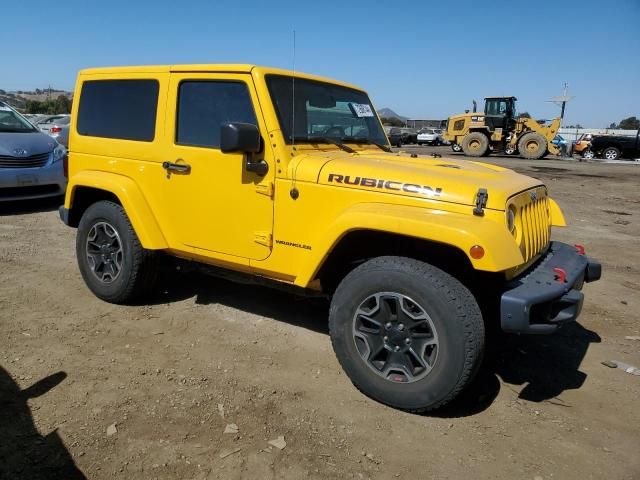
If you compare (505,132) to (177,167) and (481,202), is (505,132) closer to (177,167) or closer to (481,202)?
(177,167)

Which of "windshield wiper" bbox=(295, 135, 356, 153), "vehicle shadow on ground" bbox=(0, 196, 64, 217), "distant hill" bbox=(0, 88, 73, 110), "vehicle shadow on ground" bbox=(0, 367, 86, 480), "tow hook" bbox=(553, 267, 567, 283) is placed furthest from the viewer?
"distant hill" bbox=(0, 88, 73, 110)

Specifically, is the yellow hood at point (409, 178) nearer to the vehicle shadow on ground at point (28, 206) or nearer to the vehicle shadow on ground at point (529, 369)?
the vehicle shadow on ground at point (529, 369)

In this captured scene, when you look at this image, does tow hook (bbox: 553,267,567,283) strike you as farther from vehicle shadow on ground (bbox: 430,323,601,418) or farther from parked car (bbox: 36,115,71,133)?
parked car (bbox: 36,115,71,133)

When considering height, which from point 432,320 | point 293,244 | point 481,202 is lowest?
point 432,320

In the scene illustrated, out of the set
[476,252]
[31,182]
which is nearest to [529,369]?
[476,252]

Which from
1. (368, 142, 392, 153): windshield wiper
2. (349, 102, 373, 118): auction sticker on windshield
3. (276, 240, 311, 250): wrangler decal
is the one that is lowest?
(276, 240, 311, 250): wrangler decal

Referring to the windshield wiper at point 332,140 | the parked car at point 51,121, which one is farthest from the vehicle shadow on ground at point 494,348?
the parked car at point 51,121

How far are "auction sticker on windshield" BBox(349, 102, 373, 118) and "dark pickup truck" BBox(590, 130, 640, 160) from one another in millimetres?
26013

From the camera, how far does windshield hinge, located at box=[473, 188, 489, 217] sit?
9.26 ft

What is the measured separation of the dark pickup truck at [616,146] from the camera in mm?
25531

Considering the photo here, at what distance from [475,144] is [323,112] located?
23.2 m

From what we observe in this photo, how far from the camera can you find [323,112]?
153 inches

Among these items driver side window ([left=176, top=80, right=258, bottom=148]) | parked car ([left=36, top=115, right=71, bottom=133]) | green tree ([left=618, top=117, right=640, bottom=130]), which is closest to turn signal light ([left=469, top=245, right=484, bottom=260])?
driver side window ([left=176, top=80, right=258, bottom=148])

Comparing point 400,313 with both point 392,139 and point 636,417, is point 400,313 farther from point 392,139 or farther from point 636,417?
point 392,139
